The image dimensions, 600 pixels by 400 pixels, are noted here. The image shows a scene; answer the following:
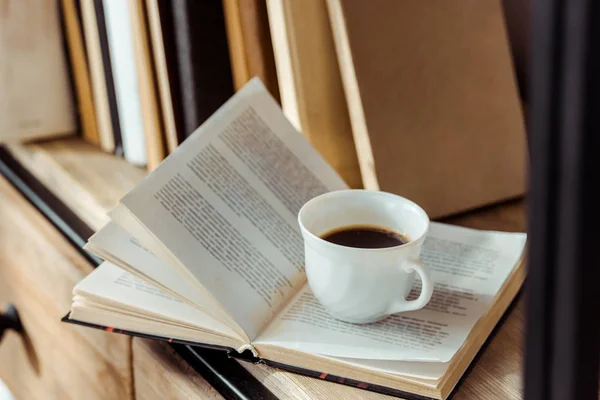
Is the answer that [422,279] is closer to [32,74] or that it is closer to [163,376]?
[163,376]

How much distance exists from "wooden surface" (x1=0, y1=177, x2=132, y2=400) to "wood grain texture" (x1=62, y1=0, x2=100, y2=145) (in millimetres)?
135

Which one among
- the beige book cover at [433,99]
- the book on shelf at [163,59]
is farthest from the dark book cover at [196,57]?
the beige book cover at [433,99]

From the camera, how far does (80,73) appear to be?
0.91 m

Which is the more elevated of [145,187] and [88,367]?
[145,187]

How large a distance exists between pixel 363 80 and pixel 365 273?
0.75 feet

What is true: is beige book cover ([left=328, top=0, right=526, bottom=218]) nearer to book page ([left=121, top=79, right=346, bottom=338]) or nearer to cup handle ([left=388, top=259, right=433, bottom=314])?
book page ([left=121, top=79, right=346, bottom=338])

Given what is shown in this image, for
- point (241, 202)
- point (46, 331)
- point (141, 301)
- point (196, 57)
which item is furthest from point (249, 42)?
point (46, 331)

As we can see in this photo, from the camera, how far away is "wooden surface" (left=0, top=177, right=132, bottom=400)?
649 millimetres

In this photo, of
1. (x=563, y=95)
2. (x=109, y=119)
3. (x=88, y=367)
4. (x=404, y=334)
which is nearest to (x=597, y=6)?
(x=563, y=95)

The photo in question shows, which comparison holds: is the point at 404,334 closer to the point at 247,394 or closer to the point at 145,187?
the point at 247,394

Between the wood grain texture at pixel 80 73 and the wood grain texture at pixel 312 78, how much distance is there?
0.33m

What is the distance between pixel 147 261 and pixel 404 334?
212mm

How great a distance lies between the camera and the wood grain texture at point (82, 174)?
30.9 inches

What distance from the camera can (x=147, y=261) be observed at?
55 cm
